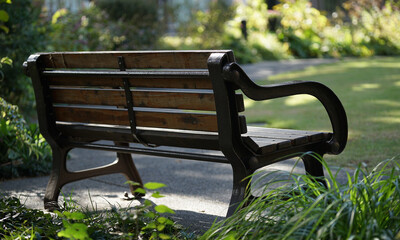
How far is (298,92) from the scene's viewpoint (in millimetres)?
3273

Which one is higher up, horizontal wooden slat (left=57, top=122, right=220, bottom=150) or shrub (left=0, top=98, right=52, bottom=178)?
horizontal wooden slat (left=57, top=122, right=220, bottom=150)

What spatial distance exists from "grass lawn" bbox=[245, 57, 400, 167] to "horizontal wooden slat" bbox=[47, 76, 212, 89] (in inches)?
87.5

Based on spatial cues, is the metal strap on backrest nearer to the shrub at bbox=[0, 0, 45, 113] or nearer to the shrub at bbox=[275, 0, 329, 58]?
the shrub at bbox=[0, 0, 45, 113]

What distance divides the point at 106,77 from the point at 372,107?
514cm

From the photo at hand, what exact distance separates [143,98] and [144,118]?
120 millimetres

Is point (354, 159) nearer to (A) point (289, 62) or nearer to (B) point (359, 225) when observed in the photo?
(B) point (359, 225)

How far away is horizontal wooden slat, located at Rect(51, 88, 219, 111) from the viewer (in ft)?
10.5

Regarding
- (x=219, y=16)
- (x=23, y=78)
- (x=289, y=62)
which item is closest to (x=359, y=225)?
(x=23, y=78)

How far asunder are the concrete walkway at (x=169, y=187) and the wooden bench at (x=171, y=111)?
0.34 meters

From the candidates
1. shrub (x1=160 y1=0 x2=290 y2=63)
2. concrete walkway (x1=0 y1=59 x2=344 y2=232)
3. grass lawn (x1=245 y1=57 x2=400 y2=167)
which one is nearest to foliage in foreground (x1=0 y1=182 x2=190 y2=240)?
concrete walkway (x1=0 y1=59 x2=344 y2=232)

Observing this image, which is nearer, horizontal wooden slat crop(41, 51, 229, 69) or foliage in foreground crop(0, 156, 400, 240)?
foliage in foreground crop(0, 156, 400, 240)

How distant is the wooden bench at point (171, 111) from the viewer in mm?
3062

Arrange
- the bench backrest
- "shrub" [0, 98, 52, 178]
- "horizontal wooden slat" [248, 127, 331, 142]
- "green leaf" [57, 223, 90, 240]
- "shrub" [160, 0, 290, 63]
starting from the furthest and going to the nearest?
"shrub" [160, 0, 290, 63], "shrub" [0, 98, 52, 178], "horizontal wooden slat" [248, 127, 331, 142], the bench backrest, "green leaf" [57, 223, 90, 240]

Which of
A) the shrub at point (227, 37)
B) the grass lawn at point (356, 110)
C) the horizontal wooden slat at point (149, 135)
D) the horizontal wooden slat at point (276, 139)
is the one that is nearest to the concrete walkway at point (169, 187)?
the horizontal wooden slat at point (149, 135)
